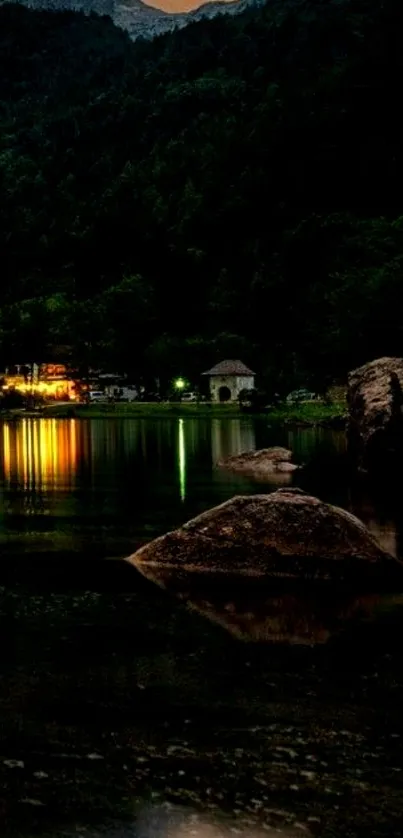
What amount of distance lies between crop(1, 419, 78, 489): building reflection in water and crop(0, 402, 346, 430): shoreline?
4056cm

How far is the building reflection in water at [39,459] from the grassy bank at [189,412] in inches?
1719

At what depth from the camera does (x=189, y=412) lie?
521 ft

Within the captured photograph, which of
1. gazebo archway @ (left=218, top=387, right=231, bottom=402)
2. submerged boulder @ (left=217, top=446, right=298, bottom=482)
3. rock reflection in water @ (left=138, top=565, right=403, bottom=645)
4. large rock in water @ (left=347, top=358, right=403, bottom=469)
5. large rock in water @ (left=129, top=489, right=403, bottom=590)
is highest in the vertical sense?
gazebo archway @ (left=218, top=387, right=231, bottom=402)

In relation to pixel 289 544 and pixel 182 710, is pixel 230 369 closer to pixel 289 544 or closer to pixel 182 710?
pixel 289 544

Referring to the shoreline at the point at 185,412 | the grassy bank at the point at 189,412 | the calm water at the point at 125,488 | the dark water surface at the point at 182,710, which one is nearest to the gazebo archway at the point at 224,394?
the shoreline at the point at 185,412

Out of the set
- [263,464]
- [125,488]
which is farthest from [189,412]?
[125,488]

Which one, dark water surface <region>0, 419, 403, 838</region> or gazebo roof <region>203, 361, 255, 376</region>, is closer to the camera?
dark water surface <region>0, 419, 403, 838</region>

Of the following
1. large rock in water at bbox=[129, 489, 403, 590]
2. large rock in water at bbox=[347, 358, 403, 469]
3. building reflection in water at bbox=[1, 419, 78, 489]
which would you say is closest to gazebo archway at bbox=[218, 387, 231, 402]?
building reflection in water at bbox=[1, 419, 78, 489]

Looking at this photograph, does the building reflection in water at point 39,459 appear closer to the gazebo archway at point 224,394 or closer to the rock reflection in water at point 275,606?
the rock reflection in water at point 275,606

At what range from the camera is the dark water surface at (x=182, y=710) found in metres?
11.6

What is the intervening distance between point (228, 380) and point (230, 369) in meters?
2.05

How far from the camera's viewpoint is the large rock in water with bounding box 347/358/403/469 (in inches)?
2245

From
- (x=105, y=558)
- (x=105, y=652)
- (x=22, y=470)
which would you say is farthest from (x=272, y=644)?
(x=22, y=470)

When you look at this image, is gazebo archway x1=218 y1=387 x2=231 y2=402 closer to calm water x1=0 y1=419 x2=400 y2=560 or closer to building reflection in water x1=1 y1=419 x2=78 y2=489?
building reflection in water x1=1 y1=419 x2=78 y2=489
